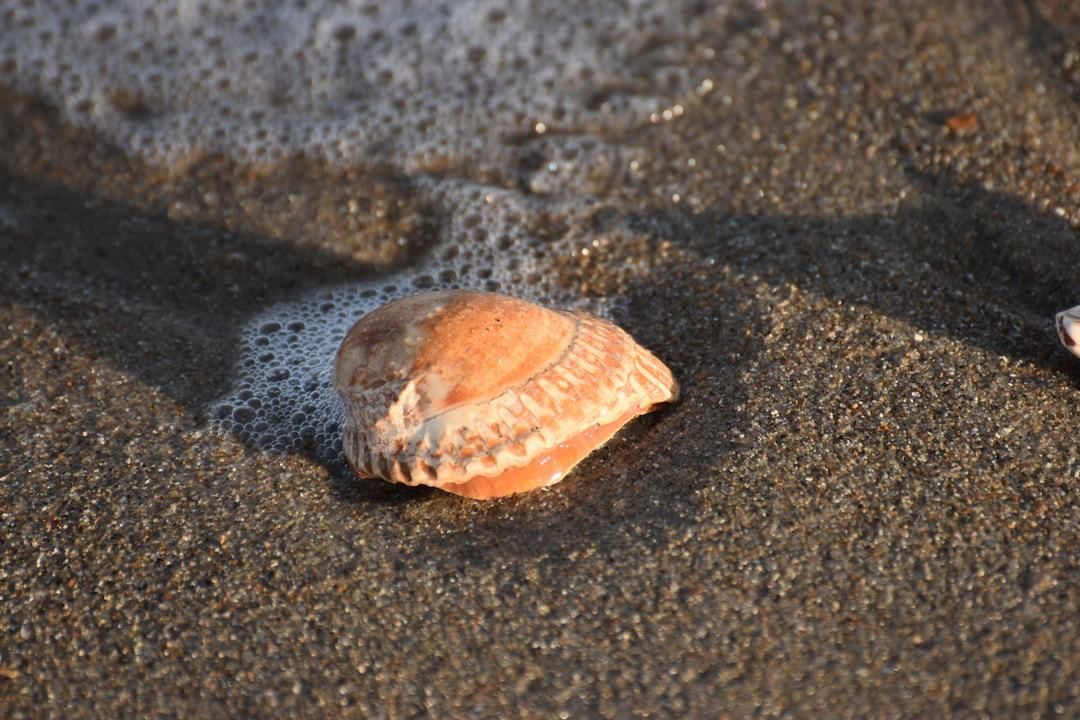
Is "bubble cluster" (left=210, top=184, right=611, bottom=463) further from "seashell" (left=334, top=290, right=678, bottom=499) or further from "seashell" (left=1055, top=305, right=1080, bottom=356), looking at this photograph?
"seashell" (left=1055, top=305, right=1080, bottom=356)

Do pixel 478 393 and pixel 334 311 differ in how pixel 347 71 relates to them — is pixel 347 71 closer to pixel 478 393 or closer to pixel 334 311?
pixel 334 311

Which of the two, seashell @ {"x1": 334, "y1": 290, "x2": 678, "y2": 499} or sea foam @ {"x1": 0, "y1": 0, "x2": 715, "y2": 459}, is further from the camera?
sea foam @ {"x1": 0, "y1": 0, "x2": 715, "y2": 459}

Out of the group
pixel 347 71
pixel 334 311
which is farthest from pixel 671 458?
pixel 347 71

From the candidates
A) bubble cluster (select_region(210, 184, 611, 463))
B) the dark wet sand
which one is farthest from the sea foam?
the dark wet sand

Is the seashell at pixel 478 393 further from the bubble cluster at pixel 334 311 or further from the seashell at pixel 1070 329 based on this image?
the seashell at pixel 1070 329

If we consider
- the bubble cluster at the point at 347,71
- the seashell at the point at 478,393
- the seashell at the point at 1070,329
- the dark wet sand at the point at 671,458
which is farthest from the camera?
the bubble cluster at the point at 347,71

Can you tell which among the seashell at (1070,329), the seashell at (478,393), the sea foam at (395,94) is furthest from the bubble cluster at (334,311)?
the seashell at (1070,329)
